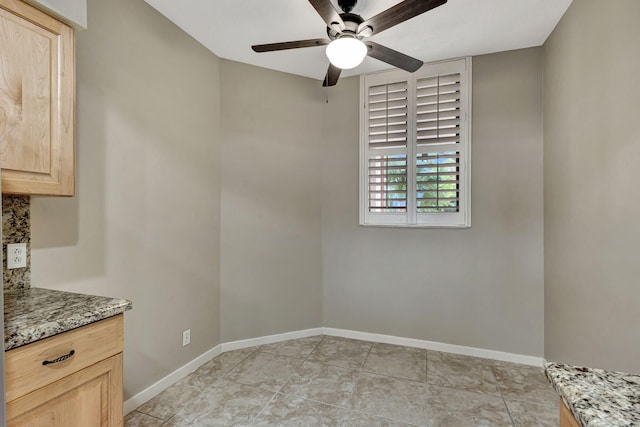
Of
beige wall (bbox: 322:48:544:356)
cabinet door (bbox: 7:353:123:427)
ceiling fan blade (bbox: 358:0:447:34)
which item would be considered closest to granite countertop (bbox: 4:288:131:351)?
cabinet door (bbox: 7:353:123:427)

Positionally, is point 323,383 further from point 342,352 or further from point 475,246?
point 475,246

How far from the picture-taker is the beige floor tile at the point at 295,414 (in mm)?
1907

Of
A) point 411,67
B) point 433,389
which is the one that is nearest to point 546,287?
point 433,389

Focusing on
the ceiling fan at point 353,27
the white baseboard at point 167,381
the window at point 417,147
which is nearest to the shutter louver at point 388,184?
the window at point 417,147

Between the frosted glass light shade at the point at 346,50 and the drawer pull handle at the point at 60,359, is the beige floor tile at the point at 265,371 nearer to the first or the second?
the drawer pull handle at the point at 60,359

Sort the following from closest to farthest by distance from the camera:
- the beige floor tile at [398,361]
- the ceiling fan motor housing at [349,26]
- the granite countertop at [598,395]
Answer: the granite countertop at [598,395], the ceiling fan motor housing at [349,26], the beige floor tile at [398,361]

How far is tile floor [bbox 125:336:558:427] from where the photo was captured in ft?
6.39

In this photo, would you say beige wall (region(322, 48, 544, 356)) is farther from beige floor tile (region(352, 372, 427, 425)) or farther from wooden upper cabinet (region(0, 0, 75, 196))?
wooden upper cabinet (region(0, 0, 75, 196))

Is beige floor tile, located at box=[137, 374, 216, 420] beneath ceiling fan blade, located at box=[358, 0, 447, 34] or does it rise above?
beneath

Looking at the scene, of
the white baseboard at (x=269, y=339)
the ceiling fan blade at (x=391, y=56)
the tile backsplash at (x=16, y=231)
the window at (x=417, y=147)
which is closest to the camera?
the tile backsplash at (x=16, y=231)

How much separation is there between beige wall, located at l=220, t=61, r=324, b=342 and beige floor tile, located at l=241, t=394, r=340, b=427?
3.35ft

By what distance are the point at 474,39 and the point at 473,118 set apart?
2.10ft

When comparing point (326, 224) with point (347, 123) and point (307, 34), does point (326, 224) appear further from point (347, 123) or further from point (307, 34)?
point (307, 34)

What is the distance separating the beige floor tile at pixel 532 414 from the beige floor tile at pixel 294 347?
1.63 meters
